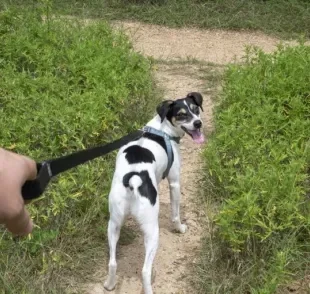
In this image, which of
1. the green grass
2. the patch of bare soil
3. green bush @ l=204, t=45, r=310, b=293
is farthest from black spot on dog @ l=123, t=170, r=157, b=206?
the green grass

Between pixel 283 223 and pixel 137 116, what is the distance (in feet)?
6.98

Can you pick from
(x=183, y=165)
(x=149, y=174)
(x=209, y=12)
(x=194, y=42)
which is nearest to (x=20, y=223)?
(x=149, y=174)

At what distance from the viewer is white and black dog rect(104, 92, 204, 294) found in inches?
139

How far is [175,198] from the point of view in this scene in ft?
14.0

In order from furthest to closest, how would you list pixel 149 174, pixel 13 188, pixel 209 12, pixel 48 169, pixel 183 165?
1. pixel 209 12
2. pixel 183 165
3. pixel 149 174
4. pixel 48 169
5. pixel 13 188

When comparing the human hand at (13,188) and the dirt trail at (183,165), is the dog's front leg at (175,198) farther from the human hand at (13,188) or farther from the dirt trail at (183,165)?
the human hand at (13,188)

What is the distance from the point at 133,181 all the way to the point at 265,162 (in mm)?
1310

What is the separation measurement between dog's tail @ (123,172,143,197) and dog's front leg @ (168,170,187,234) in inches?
25.9

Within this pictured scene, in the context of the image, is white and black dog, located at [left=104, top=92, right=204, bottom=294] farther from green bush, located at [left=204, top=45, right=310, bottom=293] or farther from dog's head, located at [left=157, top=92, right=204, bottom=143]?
green bush, located at [left=204, top=45, right=310, bottom=293]

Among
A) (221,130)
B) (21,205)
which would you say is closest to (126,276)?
(221,130)

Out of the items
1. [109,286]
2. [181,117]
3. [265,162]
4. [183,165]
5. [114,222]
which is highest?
[181,117]

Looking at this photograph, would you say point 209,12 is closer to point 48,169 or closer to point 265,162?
point 265,162

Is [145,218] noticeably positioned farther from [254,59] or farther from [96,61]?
[254,59]

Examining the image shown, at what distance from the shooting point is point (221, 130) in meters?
5.18
